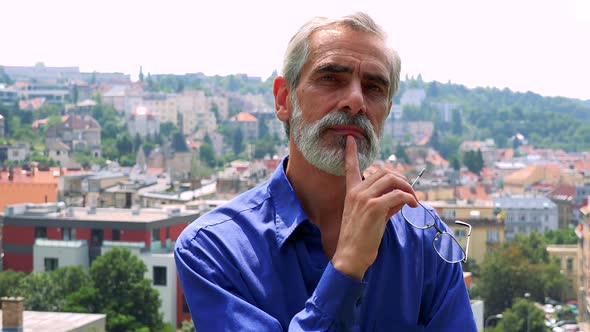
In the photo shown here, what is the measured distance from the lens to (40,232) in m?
26.5

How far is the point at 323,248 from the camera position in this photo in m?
1.52

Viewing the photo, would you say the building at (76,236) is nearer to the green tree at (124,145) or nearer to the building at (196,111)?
the green tree at (124,145)

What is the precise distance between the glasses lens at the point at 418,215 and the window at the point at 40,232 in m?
25.2

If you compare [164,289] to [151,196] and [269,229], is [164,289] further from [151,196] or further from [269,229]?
[269,229]

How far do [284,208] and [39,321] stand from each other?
41.6ft

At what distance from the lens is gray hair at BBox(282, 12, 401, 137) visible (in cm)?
151

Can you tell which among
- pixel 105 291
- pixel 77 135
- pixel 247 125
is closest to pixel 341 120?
pixel 105 291

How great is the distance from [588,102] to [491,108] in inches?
1084

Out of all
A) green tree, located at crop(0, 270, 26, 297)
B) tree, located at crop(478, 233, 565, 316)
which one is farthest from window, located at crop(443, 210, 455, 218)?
green tree, located at crop(0, 270, 26, 297)

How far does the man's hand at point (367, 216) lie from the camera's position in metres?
1.37

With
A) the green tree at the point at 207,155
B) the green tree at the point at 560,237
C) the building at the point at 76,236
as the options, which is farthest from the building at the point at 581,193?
the building at the point at 76,236

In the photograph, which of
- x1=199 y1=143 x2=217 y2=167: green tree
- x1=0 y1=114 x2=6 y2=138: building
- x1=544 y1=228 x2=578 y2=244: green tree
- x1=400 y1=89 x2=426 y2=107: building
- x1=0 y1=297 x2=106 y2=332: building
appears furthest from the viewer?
x1=400 y1=89 x2=426 y2=107: building

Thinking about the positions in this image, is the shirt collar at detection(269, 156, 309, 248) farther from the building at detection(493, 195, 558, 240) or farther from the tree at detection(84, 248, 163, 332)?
the building at detection(493, 195, 558, 240)

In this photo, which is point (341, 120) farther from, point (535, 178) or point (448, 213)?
point (535, 178)
